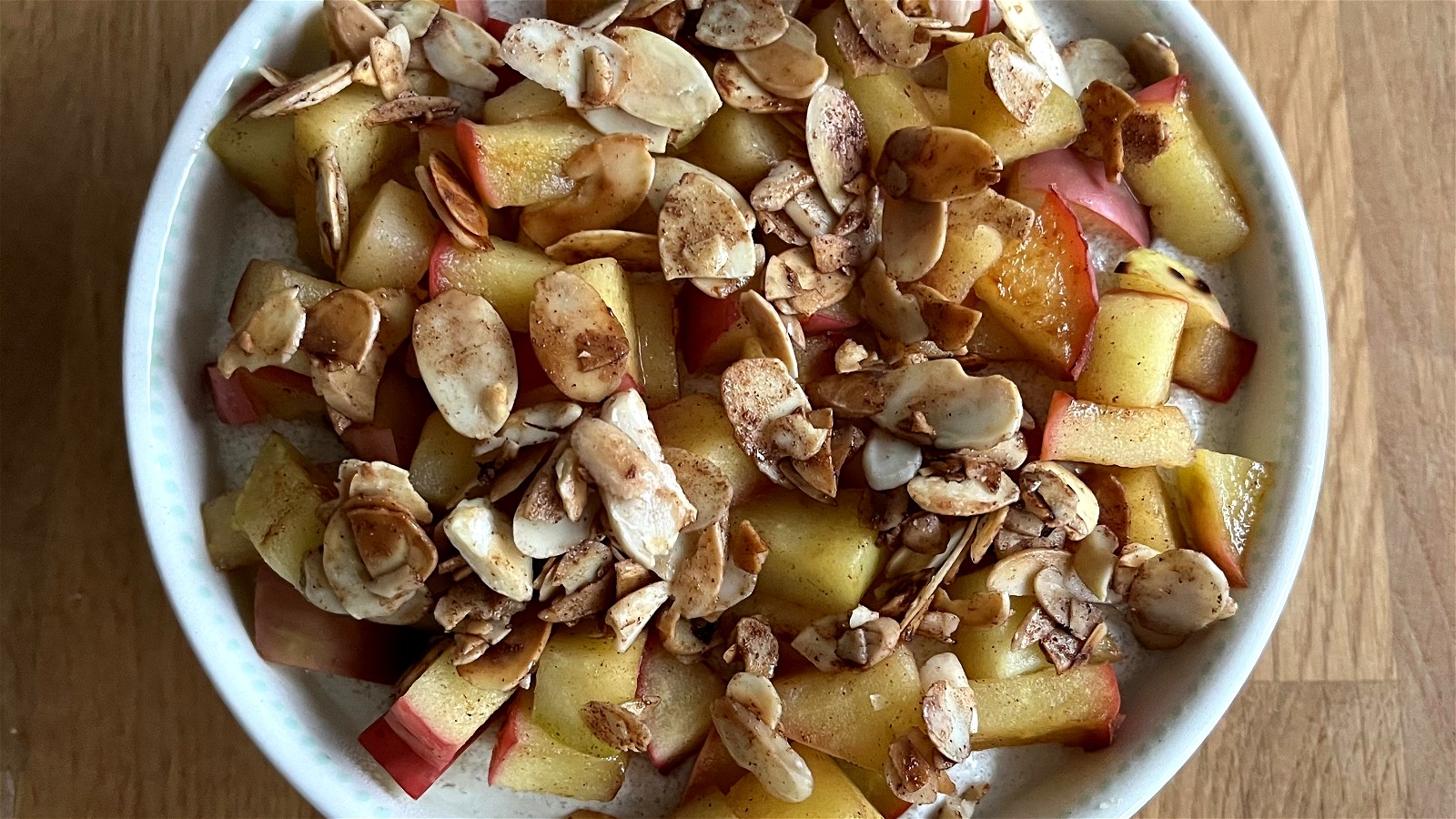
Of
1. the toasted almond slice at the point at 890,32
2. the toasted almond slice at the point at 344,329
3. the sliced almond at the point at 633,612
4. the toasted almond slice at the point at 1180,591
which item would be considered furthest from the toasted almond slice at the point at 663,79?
the toasted almond slice at the point at 1180,591

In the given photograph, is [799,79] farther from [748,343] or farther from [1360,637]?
[1360,637]

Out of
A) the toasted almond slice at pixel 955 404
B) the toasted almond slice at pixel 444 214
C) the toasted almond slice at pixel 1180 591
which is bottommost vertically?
the toasted almond slice at pixel 1180 591

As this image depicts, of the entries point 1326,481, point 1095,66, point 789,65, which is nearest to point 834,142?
point 789,65

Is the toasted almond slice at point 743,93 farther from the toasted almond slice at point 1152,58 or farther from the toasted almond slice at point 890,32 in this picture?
the toasted almond slice at point 1152,58

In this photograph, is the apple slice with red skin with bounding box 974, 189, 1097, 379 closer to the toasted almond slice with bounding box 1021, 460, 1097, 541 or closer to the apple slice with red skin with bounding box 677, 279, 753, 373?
the toasted almond slice with bounding box 1021, 460, 1097, 541

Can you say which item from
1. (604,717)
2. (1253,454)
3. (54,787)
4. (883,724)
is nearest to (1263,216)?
(1253,454)

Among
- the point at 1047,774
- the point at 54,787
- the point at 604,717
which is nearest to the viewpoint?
the point at 604,717

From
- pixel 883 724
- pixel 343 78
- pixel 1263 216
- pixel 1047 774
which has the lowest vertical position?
pixel 1047 774

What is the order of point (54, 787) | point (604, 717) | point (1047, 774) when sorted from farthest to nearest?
point (54, 787) < point (1047, 774) < point (604, 717)
